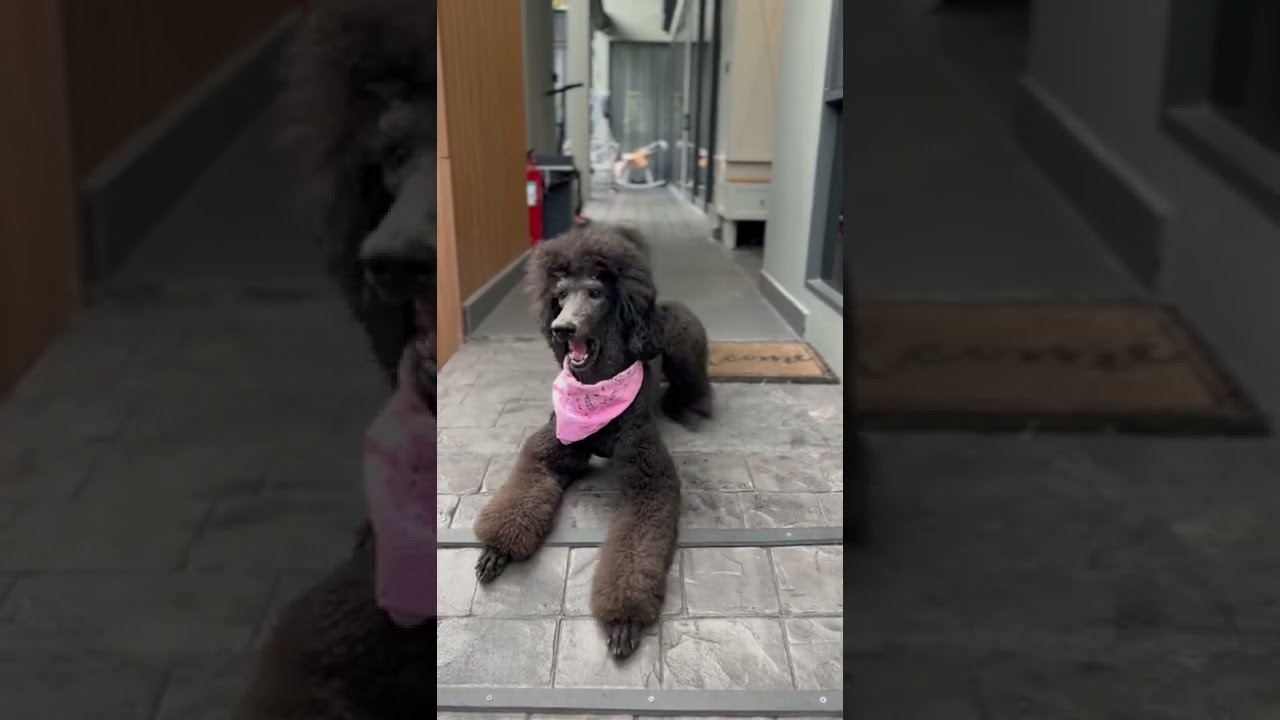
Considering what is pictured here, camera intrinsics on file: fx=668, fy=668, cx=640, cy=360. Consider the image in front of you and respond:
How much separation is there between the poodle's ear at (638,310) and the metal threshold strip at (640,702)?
64 centimetres

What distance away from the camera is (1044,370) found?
0.37 metres

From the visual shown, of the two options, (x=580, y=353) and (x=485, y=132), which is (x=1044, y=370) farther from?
(x=485, y=132)

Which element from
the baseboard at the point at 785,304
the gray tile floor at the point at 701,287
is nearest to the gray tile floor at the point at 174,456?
the gray tile floor at the point at 701,287

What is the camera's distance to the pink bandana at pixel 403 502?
1.32 ft

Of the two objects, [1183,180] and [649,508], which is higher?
[1183,180]

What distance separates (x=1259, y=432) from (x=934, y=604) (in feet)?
0.63

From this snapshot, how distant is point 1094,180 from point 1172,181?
1.3 inches

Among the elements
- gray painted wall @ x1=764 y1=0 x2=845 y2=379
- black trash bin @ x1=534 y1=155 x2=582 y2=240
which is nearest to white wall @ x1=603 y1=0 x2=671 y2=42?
black trash bin @ x1=534 y1=155 x2=582 y2=240

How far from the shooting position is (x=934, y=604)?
1.36ft

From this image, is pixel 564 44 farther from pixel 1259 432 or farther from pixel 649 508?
pixel 1259 432

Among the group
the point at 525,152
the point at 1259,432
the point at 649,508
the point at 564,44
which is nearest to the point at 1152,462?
the point at 1259,432

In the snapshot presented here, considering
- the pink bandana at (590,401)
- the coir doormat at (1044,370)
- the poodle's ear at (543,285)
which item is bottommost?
the pink bandana at (590,401)

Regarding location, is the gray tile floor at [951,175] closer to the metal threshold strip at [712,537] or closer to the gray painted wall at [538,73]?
the metal threshold strip at [712,537]

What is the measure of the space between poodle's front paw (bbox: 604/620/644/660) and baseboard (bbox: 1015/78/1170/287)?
0.89 meters
